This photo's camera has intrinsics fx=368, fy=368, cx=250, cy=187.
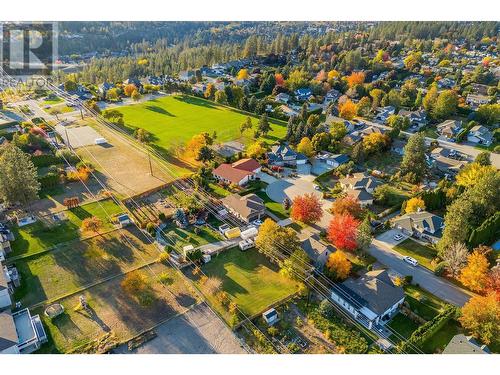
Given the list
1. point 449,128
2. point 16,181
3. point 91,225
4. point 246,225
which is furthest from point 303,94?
point 16,181

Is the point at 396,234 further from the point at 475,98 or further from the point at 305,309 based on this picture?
the point at 475,98

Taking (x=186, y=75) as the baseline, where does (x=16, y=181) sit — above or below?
below

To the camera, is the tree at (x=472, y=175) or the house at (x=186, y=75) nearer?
the tree at (x=472, y=175)

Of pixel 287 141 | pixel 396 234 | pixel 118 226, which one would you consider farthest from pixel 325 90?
pixel 118 226

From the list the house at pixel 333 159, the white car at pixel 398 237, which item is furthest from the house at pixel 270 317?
the house at pixel 333 159

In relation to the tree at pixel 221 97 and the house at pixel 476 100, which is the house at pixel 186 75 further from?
the house at pixel 476 100

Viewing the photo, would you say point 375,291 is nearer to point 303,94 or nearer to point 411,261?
point 411,261
